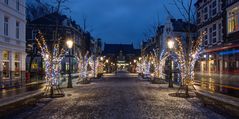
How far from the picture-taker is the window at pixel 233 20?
32062 millimetres

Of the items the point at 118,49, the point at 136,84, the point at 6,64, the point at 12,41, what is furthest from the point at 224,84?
the point at 118,49

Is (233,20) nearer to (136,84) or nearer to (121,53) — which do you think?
(136,84)

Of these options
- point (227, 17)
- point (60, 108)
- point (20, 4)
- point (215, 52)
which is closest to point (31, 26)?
point (20, 4)

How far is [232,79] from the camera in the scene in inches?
827

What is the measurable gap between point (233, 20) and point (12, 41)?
24.8 meters

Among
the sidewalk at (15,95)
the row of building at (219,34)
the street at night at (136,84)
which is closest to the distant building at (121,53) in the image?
the street at night at (136,84)

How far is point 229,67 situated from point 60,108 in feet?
40.9

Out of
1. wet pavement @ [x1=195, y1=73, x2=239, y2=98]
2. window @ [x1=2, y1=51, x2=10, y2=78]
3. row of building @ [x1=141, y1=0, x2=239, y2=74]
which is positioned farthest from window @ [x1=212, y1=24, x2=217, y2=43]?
window @ [x1=2, y1=51, x2=10, y2=78]

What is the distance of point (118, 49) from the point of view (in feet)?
547

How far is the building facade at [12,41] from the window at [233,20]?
22.9 meters

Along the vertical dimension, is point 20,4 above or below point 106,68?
above

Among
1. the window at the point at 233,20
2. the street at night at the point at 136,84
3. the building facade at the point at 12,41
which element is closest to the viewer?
the street at night at the point at 136,84

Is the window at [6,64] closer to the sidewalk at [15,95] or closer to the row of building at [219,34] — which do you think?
the sidewalk at [15,95]

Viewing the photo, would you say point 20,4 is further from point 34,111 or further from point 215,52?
point 34,111
